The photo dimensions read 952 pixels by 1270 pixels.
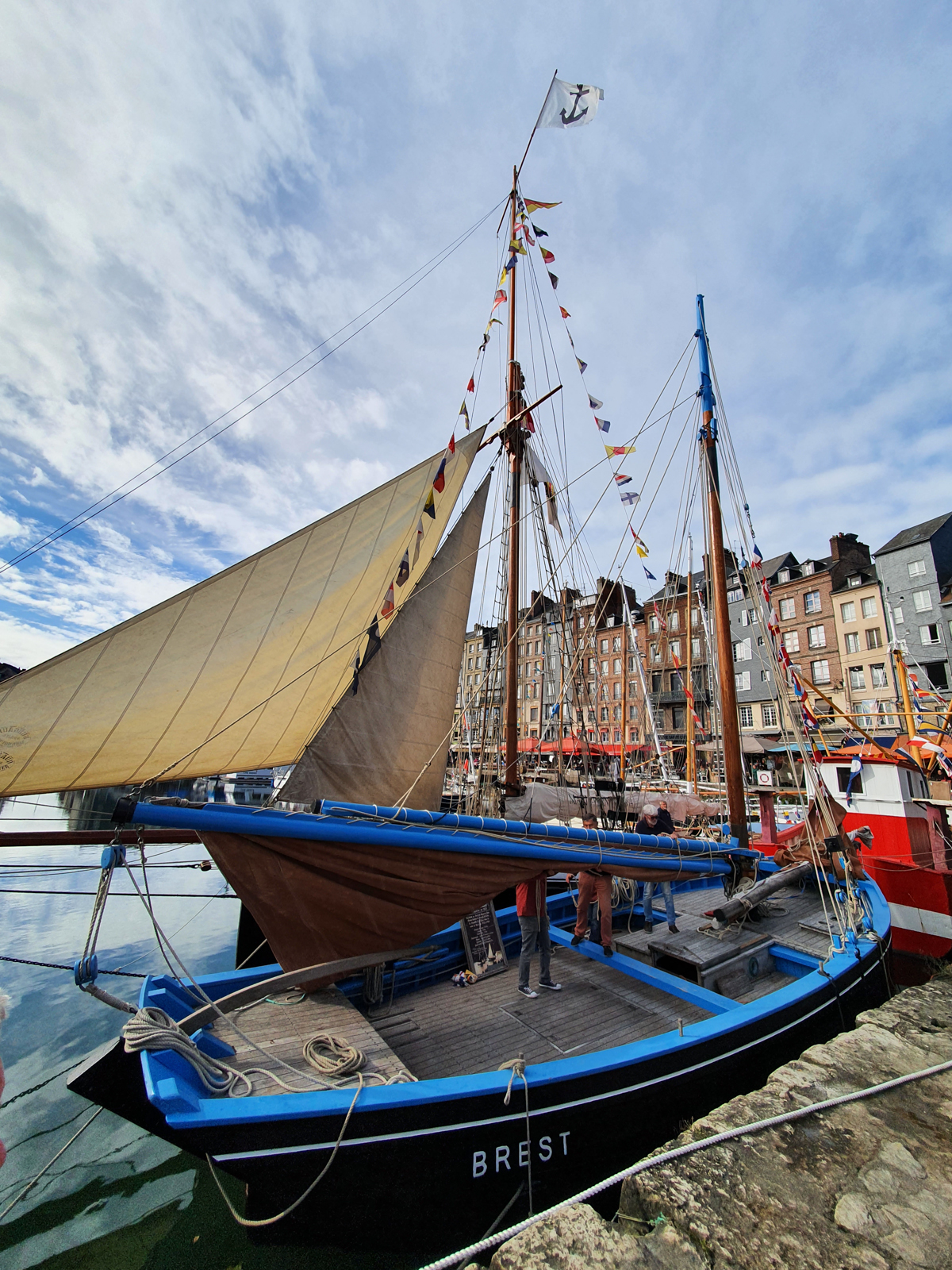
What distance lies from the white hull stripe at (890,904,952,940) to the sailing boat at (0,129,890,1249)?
7.76 feet

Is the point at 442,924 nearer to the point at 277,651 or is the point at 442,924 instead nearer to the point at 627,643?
the point at 277,651

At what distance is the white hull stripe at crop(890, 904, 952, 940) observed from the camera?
8914 mm

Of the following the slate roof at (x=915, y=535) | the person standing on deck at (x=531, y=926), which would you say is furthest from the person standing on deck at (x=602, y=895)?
the slate roof at (x=915, y=535)

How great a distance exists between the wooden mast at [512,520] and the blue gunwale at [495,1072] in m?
6.49

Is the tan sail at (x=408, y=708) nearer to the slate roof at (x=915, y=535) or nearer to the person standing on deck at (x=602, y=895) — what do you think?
the person standing on deck at (x=602, y=895)

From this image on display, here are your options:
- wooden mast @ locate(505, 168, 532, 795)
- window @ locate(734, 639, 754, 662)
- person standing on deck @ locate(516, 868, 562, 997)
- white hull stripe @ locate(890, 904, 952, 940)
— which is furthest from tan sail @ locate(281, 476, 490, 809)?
window @ locate(734, 639, 754, 662)

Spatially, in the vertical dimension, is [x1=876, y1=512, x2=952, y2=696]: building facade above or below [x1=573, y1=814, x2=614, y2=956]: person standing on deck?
above

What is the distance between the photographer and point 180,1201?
15.5 feet

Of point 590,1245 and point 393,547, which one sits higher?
point 393,547

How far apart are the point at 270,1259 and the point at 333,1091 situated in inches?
80.0

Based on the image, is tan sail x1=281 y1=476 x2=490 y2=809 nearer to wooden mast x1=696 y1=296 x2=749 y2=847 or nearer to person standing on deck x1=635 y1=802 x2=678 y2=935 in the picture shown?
person standing on deck x1=635 y1=802 x2=678 y2=935

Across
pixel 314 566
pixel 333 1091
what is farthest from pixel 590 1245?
pixel 314 566

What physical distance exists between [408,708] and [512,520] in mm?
6477

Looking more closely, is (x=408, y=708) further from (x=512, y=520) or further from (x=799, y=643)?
(x=799, y=643)
